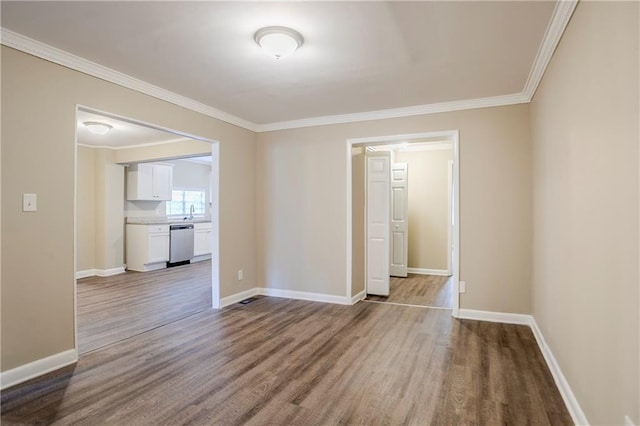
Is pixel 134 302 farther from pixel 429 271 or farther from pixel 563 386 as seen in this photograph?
pixel 429 271

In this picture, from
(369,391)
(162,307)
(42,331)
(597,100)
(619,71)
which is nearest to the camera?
(619,71)

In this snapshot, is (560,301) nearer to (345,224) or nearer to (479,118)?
(479,118)

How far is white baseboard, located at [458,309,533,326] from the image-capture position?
3576 millimetres

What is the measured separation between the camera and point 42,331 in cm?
253

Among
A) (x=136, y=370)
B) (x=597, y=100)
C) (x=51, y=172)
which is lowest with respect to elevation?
(x=136, y=370)

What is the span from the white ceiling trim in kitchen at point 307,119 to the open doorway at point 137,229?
2.20 feet

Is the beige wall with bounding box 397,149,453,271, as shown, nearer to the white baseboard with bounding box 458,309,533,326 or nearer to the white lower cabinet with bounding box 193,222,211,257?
the white baseboard with bounding box 458,309,533,326

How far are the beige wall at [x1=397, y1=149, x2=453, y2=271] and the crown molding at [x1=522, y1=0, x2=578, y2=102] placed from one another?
3248 mm

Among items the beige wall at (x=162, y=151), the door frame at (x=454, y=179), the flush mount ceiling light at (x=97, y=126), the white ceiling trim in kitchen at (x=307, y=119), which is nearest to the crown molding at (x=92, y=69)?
the white ceiling trim in kitchen at (x=307, y=119)

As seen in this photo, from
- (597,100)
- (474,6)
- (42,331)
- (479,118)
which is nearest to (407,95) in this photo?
(479,118)

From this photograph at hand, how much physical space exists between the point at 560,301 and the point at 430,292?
2835mm

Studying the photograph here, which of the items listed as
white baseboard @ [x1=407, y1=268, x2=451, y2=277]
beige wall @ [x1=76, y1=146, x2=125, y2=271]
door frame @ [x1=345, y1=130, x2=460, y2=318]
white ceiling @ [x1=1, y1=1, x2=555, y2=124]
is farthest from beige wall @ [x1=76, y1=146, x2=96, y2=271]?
white baseboard @ [x1=407, y1=268, x2=451, y2=277]

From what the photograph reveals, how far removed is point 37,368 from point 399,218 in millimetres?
5290

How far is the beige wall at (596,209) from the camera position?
4.25 feet
